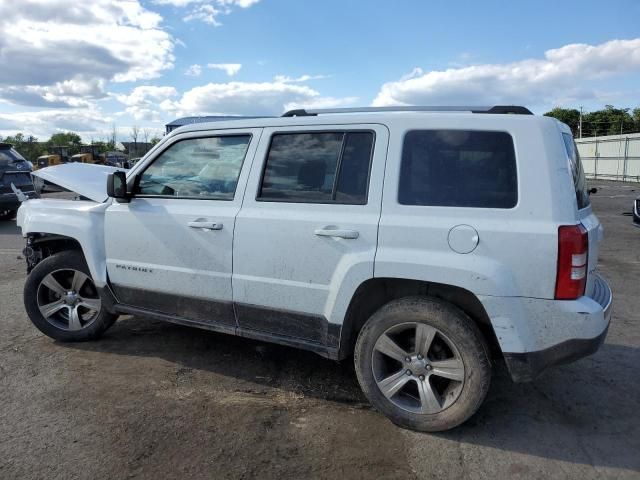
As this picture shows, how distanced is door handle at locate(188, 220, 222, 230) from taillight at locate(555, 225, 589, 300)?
7.19 feet

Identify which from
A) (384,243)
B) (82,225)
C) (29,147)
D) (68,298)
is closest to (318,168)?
(384,243)

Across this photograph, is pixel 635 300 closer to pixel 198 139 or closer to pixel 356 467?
pixel 356 467

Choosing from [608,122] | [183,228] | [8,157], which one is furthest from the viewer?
[608,122]

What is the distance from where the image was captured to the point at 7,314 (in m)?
5.50

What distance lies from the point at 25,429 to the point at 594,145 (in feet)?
132

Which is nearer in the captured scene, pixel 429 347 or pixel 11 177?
pixel 429 347

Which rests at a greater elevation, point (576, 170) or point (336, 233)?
point (576, 170)

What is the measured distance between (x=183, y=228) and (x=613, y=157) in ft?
119

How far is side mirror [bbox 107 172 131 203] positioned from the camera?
403 centimetres

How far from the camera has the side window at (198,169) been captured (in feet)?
Result: 12.6

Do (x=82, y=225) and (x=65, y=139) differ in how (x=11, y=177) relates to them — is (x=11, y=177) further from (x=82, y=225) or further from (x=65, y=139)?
(x=65, y=139)

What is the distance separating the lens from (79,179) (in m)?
4.66

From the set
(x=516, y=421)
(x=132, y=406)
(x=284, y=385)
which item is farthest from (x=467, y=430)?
(x=132, y=406)

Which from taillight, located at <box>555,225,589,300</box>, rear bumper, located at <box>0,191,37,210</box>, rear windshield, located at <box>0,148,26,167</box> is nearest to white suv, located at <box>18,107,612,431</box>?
taillight, located at <box>555,225,589,300</box>
